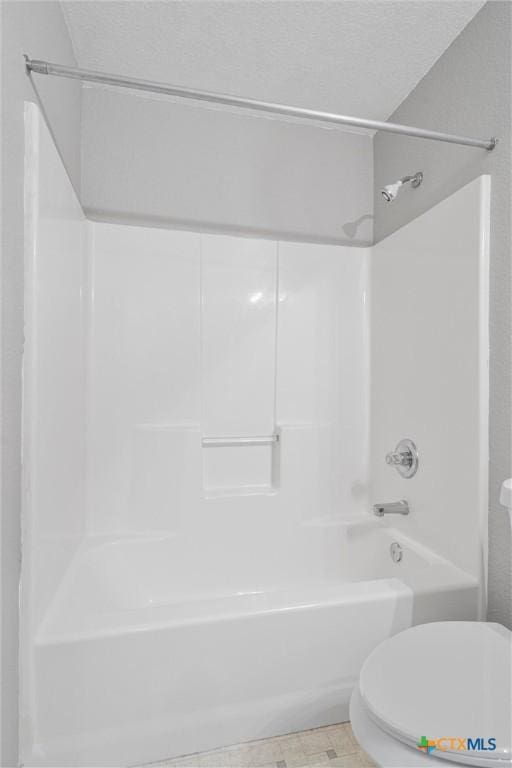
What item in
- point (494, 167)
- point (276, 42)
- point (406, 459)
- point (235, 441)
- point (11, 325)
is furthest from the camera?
point (235, 441)

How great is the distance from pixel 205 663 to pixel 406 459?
1.07 m

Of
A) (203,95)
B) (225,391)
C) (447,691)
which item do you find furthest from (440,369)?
(203,95)

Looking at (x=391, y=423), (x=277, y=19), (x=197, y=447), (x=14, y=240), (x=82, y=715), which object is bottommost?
(x=82, y=715)

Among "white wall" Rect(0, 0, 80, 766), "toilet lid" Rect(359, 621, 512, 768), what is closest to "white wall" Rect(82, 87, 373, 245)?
A: "white wall" Rect(0, 0, 80, 766)

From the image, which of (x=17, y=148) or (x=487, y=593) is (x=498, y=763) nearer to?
(x=487, y=593)

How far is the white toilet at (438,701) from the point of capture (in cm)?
77

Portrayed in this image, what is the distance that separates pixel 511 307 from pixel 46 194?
1435mm

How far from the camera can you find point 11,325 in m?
1.01

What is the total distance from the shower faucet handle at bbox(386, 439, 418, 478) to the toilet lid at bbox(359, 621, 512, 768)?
0.68 metres

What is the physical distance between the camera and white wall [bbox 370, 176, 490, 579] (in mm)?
1401

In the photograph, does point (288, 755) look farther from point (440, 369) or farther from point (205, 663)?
point (440, 369)

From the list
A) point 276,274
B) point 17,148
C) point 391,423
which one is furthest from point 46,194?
point 391,423

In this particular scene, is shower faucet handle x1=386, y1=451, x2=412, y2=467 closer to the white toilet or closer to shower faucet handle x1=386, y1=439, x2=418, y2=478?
shower faucet handle x1=386, y1=439, x2=418, y2=478

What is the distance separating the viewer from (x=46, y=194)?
1218 mm
